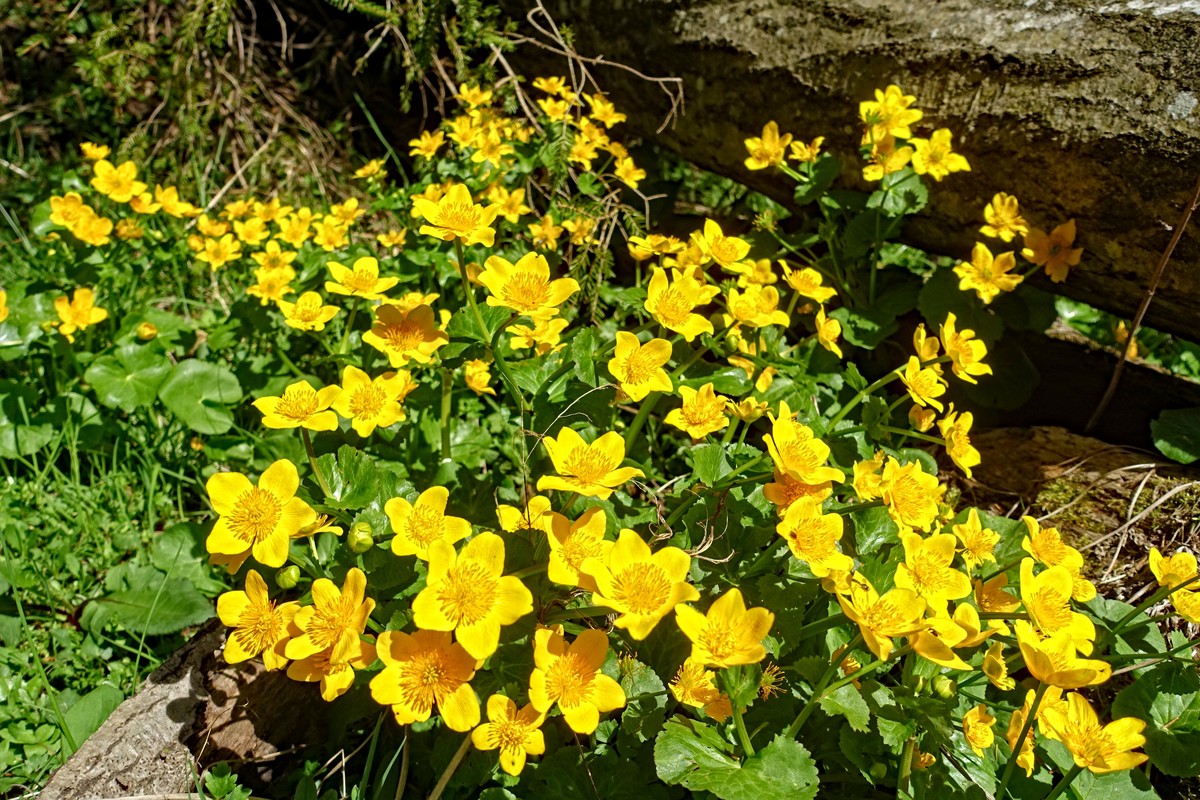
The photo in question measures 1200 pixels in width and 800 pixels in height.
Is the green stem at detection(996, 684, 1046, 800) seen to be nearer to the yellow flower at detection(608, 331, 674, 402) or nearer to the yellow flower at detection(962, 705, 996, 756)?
the yellow flower at detection(962, 705, 996, 756)

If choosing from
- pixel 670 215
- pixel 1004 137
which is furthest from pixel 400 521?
pixel 670 215

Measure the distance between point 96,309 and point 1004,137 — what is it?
270 centimetres

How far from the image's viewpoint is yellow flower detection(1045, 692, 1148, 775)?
1328 millimetres

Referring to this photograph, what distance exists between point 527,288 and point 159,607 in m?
1.28

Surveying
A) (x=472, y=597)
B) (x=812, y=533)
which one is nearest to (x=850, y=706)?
(x=812, y=533)

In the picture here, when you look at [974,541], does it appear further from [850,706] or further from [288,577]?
[288,577]

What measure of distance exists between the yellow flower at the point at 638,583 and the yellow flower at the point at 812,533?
0.74 feet

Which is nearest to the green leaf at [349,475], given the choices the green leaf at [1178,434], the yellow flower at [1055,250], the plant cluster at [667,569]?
the plant cluster at [667,569]

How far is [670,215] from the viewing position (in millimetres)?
3506

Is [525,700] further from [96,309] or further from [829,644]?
[96,309]

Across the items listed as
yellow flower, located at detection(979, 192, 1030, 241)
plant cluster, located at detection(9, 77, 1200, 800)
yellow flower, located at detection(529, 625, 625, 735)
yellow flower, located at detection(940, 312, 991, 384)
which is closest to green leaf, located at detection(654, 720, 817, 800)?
plant cluster, located at detection(9, 77, 1200, 800)

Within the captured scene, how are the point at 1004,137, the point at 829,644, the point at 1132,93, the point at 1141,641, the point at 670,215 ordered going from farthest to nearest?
the point at 670,215 < the point at 1004,137 < the point at 1132,93 < the point at 1141,641 < the point at 829,644

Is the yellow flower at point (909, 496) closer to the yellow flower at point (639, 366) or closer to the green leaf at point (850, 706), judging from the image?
the green leaf at point (850, 706)

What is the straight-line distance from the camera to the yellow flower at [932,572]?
4.67 feet
